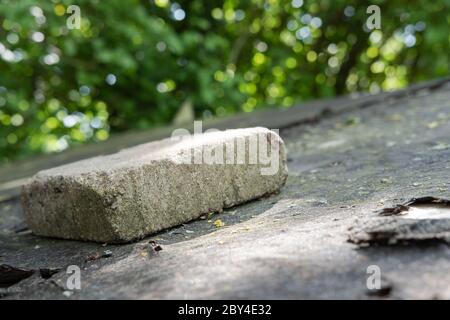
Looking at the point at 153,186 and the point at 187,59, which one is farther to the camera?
the point at 187,59

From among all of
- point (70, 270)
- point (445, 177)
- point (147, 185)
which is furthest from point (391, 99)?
point (70, 270)

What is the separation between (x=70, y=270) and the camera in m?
2.06

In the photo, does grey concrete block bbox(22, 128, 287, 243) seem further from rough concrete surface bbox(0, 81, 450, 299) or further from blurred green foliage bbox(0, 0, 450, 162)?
blurred green foliage bbox(0, 0, 450, 162)

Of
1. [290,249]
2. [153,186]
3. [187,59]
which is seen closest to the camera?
[290,249]

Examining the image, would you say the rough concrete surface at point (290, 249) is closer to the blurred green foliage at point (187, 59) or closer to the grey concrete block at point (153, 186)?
A: the grey concrete block at point (153, 186)

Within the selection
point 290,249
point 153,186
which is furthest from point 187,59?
point 290,249

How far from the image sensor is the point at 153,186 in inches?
94.0

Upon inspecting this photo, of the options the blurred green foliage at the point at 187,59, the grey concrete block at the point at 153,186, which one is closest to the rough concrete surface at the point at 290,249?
the grey concrete block at the point at 153,186

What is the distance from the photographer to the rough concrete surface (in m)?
1.52

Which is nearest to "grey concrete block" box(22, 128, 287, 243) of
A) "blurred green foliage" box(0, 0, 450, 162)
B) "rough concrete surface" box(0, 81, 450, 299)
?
"rough concrete surface" box(0, 81, 450, 299)

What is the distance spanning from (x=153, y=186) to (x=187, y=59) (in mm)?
5543

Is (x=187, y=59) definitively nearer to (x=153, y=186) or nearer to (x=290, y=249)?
(x=153, y=186)

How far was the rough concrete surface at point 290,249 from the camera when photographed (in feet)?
5.00
